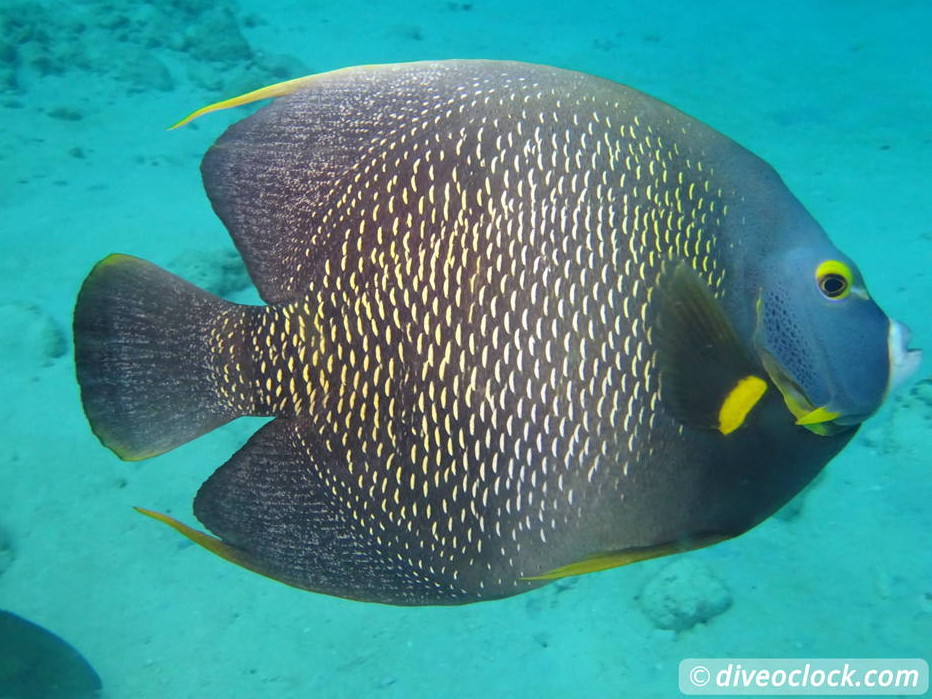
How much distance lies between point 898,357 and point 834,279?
0.16m

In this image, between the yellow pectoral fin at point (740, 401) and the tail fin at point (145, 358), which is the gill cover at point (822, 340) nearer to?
the yellow pectoral fin at point (740, 401)

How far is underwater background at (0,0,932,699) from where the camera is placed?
3.02 metres

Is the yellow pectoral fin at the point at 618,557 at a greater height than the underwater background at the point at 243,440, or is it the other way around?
the yellow pectoral fin at the point at 618,557

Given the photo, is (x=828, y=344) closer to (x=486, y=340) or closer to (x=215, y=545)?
(x=486, y=340)

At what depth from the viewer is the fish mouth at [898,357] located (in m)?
1.01

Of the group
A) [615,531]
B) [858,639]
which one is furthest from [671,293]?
[858,639]

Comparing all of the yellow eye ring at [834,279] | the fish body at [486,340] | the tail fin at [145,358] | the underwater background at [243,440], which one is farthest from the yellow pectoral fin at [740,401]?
the underwater background at [243,440]

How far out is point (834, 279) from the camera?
1023 millimetres

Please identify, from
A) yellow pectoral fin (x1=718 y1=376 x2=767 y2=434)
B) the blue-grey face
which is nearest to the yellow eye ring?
the blue-grey face

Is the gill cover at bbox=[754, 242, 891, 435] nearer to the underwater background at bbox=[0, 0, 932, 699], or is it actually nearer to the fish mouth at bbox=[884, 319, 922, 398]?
the fish mouth at bbox=[884, 319, 922, 398]

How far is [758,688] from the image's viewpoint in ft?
9.17

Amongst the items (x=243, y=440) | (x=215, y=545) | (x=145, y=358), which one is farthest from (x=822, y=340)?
(x=243, y=440)

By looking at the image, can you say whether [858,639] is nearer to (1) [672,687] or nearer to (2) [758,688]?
(2) [758,688]

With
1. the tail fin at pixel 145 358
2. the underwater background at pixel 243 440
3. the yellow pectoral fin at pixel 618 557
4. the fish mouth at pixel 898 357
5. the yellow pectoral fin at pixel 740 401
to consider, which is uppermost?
the fish mouth at pixel 898 357
